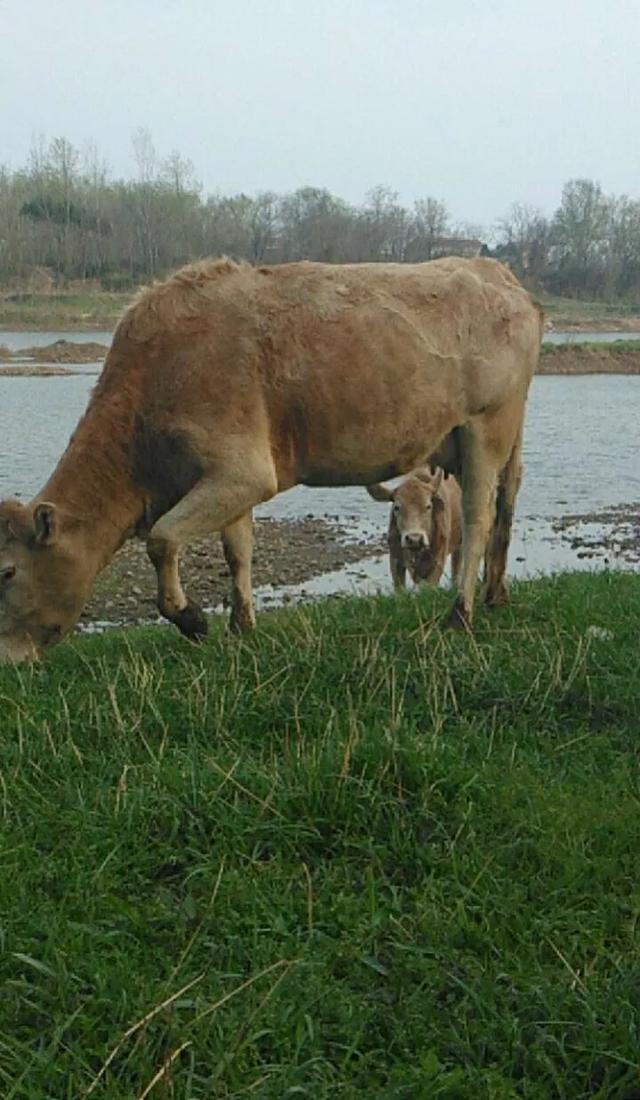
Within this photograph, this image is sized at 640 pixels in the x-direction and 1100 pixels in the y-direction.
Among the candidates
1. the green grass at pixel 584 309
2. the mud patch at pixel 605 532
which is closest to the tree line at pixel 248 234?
the green grass at pixel 584 309

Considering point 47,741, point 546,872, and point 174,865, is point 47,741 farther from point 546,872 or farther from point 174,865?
point 546,872

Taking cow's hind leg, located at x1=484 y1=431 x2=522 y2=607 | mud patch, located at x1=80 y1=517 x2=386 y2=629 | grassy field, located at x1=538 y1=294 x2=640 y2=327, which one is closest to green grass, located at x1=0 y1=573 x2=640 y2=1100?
cow's hind leg, located at x1=484 y1=431 x2=522 y2=607

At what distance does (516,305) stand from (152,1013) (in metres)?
5.99

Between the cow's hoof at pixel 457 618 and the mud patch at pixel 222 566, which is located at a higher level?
the cow's hoof at pixel 457 618

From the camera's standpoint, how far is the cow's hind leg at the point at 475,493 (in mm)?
8078

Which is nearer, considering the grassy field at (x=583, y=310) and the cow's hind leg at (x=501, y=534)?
the cow's hind leg at (x=501, y=534)

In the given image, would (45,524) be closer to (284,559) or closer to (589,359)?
(284,559)

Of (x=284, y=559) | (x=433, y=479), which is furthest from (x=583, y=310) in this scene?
(x=433, y=479)

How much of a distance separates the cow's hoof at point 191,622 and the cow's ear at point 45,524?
0.90m

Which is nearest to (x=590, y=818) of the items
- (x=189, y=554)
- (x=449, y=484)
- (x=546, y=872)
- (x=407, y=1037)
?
(x=546, y=872)

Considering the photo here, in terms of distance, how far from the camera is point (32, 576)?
7023 millimetres

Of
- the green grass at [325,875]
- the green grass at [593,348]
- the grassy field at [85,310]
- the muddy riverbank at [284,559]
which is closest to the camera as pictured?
the green grass at [325,875]

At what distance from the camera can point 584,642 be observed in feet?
22.4

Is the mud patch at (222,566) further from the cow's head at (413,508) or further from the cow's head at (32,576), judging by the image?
the cow's head at (32,576)
